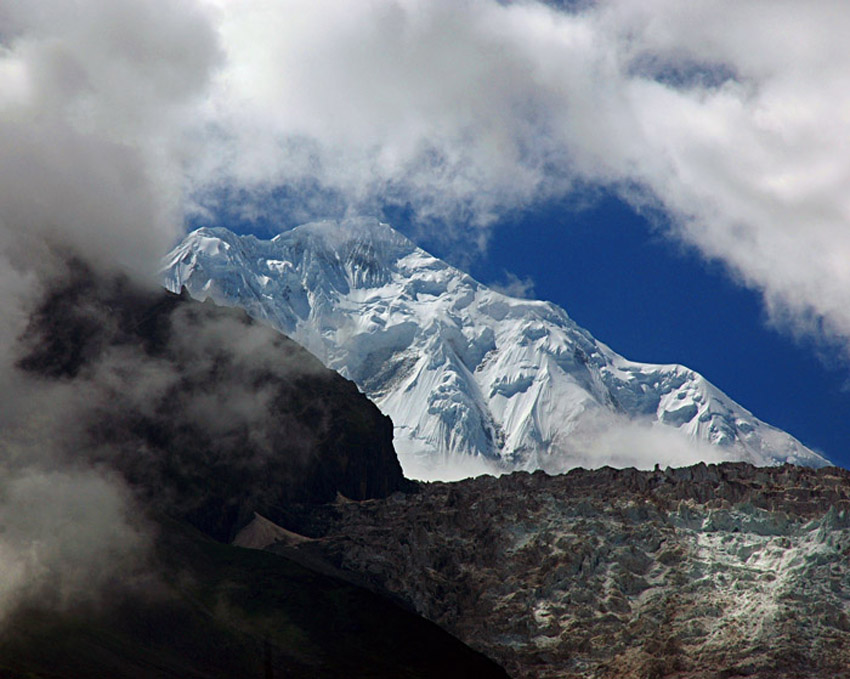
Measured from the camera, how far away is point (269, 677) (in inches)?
7407
